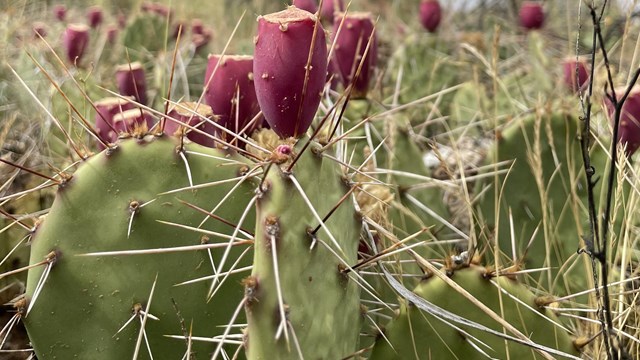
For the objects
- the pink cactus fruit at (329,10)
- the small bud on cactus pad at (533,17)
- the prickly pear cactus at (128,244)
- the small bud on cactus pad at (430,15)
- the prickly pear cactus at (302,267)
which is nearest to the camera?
the prickly pear cactus at (302,267)

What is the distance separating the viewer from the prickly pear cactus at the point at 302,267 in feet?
3.31

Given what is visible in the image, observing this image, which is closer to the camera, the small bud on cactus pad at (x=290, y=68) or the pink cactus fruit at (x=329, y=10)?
the small bud on cactus pad at (x=290, y=68)

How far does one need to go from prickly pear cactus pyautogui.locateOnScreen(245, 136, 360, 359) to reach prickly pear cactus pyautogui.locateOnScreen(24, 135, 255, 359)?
20 centimetres

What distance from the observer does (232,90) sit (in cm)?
143

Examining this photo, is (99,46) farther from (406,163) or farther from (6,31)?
(406,163)

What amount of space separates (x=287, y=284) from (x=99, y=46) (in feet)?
10.3

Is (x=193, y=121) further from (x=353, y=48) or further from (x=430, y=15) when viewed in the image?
(x=430, y=15)

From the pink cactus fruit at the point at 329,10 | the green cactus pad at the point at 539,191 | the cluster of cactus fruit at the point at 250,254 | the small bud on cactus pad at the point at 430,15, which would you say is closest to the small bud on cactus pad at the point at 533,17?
the small bud on cactus pad at the point at 430,15

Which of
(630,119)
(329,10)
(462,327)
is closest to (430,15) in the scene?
(329,10)

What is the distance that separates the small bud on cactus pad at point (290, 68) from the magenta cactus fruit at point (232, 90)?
10.9 inches

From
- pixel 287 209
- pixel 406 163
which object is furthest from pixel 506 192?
pixel 287 209

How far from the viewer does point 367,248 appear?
1433 mm

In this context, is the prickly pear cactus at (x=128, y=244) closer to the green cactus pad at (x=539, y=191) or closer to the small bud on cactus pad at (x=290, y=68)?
the small bud on cactus pad at (x=290, y=68)

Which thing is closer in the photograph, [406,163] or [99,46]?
[406,163]
